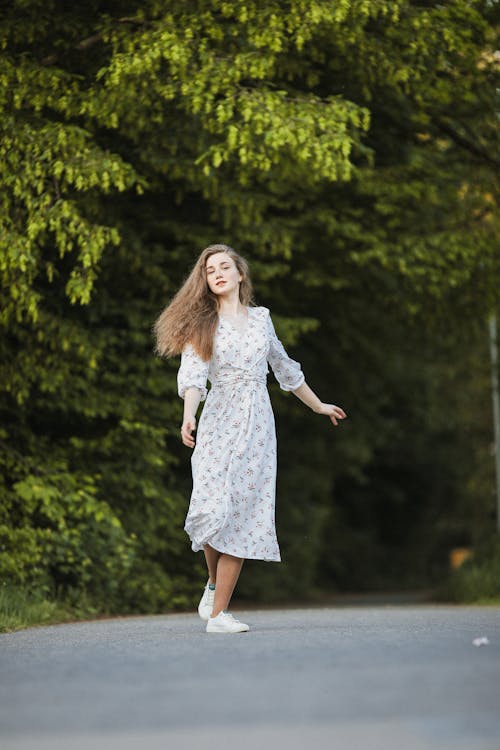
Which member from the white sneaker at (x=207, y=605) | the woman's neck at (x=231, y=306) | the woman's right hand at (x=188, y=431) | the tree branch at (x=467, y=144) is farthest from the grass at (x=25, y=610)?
the tree branch at (x=467, y=144)

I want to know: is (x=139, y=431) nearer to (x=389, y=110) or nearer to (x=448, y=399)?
(x=389, y=110)

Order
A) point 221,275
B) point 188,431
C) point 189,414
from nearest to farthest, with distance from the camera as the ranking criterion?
point 188,431 < point 189,414 < point 221,275

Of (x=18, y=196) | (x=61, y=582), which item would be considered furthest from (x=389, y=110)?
(x=61, y=582)

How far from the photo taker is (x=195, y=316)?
7570mm

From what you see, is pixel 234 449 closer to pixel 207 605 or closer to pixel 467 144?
pixel 207 605

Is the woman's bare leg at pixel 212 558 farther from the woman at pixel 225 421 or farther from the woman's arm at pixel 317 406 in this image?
the woman's arm at pixel 317 406

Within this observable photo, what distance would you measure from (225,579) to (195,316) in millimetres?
1535

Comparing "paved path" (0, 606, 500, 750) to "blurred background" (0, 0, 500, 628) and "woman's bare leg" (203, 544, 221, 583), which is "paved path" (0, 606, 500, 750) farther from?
"blurred background" (0, 0, 500, 628)

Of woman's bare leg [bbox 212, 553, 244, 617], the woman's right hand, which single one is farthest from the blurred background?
the woman's right hand

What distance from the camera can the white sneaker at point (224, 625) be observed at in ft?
23.4

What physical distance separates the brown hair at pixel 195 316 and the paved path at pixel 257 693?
179cm

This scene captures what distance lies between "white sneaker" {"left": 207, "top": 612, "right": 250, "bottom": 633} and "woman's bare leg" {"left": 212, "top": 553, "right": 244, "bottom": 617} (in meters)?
0.05

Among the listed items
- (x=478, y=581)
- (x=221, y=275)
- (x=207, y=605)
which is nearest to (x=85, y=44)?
(x=221, y=275)

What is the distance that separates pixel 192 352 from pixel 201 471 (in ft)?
2.27
